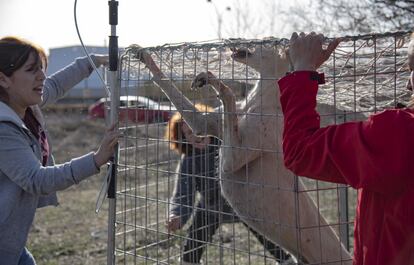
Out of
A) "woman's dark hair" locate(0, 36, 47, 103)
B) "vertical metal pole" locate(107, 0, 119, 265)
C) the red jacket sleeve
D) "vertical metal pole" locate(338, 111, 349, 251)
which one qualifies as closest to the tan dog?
"vertical metal pole" locate(107, 0, 119, 265)

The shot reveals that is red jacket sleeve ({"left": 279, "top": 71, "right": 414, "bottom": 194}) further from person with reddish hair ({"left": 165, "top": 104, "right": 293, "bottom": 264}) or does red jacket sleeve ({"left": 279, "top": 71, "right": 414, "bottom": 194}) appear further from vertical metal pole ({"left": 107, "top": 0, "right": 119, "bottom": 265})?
person with reddish hair ({"left": 165, "top": 104, "right": 293, "bottom": 264})

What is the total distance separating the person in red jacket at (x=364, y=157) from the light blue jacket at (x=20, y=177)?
97 centimetres

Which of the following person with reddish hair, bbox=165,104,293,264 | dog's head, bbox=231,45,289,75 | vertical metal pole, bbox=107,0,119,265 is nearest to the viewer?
dog's head, bbox=231,45,289,75

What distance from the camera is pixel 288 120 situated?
1.85 metres

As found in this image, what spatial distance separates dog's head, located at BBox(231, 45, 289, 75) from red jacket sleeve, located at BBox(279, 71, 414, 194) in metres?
0.74

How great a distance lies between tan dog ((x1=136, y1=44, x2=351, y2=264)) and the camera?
2929mm

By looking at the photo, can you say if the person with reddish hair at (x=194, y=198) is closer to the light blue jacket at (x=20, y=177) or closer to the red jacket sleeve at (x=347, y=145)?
the light blue jacket at (x=20, y=177)

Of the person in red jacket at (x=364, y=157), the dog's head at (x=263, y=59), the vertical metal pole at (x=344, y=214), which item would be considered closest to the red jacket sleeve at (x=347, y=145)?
the person in red jacket at (x=364, y=157)

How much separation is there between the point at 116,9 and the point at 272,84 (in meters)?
0.92

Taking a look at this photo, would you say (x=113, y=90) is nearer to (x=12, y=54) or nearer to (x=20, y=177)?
(x=12, y=54)

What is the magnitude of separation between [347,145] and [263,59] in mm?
1151

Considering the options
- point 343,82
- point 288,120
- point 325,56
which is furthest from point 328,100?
point 288,120

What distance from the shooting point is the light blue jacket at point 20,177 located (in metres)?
2.38

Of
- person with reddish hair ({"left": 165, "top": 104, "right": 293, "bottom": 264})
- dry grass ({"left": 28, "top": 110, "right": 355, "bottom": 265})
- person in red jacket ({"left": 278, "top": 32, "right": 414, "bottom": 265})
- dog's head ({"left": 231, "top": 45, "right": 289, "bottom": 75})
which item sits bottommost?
dry grass ({"left": 28, "top": 110, "right": 355, "bottom": 265})
